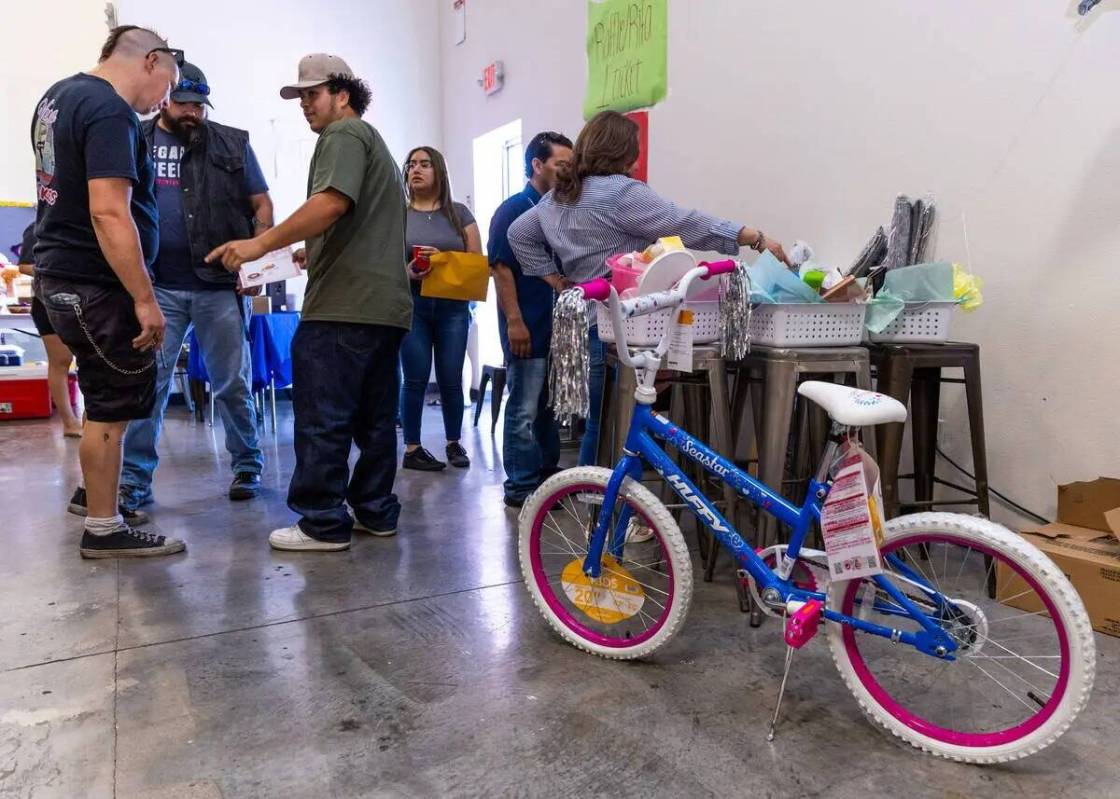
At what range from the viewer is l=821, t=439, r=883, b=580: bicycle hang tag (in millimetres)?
1400

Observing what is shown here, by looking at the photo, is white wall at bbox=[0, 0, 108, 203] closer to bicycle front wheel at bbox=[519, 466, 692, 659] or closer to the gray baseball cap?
the gray baseball cap

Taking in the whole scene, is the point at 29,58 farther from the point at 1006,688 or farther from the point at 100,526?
the point at 1006,688

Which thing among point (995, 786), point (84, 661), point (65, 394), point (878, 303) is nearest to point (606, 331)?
point (878, 303)

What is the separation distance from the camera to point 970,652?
1436 mm

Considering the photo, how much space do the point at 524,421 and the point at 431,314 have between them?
96 centimetres

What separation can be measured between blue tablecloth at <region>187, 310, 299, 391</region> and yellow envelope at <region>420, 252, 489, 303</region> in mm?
1361

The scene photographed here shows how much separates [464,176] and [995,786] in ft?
17.6

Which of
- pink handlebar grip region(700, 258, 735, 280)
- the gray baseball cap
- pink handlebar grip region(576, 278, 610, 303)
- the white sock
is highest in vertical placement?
the gray baseball cap

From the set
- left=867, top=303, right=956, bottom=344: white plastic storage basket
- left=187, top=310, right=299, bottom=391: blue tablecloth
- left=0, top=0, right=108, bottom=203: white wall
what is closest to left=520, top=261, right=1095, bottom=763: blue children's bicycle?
left=867, top=303, right=956, bottom=344: white plastic storage basket

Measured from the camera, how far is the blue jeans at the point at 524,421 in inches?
115

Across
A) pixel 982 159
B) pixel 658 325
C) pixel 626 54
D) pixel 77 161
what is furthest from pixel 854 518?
pixel 626 54

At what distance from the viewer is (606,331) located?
85.2 inches

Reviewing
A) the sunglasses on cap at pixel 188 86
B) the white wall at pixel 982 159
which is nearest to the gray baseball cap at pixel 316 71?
the sunglasses on cap at pixel 188 86

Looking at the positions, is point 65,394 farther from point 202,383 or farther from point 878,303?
point 878,303
